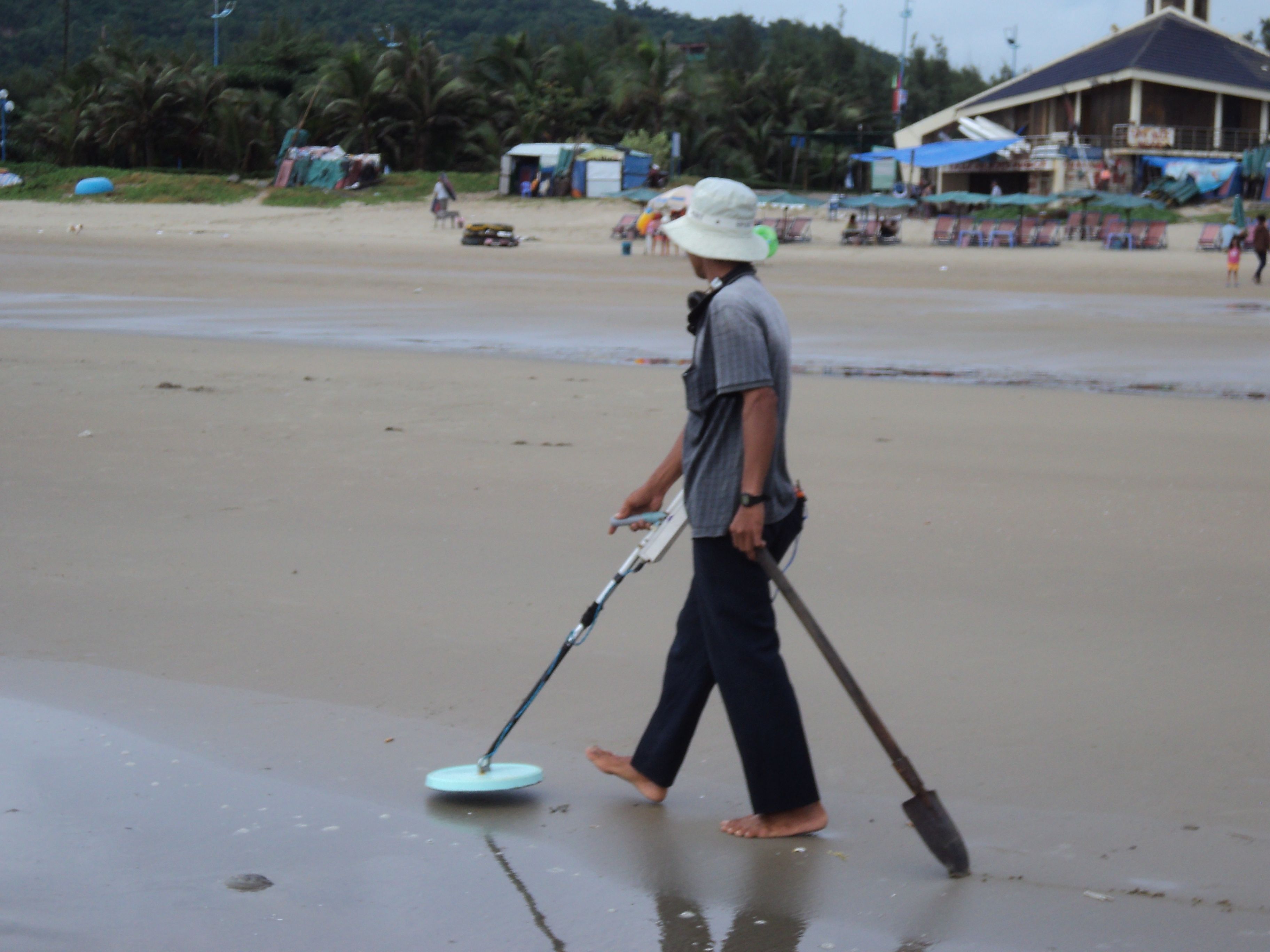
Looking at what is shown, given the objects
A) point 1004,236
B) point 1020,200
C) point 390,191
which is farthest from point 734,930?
point 390,191

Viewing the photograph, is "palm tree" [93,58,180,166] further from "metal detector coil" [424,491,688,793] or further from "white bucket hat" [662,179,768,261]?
"white bucket hat" [662,179,768,261]

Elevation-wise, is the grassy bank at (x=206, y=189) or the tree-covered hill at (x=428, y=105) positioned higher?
the tree-covered hill at (x=428, y=105)

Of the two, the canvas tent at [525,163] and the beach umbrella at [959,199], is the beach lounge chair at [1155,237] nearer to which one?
the beach umbrella at [959,199]

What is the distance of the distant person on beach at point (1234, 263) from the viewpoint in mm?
25344

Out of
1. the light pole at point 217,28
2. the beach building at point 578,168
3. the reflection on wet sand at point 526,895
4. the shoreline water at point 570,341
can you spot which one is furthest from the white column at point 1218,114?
the reflection on wet sand at point 526,895

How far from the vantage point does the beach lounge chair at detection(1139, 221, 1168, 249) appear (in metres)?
32.7

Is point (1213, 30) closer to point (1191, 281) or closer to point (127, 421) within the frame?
point (1191, 281)

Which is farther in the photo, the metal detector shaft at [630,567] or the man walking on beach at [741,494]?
the metal detector shaft at [630,567]

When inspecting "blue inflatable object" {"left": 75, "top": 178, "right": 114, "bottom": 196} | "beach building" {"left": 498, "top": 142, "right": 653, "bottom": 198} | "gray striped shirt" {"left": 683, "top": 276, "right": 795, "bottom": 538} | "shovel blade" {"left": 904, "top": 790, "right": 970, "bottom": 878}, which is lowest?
"shovel blade" {"left": 904, "top": 790, "right": 970, "bottom": 878}

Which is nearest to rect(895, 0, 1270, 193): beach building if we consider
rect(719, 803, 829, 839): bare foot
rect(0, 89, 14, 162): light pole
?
rect(0, 89, 14, 162): light pole

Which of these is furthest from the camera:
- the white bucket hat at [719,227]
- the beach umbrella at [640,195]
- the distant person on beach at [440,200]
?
the distant person on beach at [440,200]

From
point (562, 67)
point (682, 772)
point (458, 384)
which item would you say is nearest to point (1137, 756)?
point (682, 772)

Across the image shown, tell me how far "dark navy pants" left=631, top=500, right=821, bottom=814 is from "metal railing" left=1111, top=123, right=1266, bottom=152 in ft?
155

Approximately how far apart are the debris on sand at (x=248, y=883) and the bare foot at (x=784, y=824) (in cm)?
109
